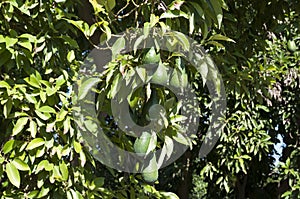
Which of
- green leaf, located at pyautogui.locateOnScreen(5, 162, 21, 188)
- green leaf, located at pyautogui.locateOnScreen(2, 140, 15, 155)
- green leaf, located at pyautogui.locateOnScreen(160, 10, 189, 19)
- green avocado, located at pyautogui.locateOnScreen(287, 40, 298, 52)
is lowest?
green leaf, located at pyautogui.locateOnScreen(5, 162, 21, 188)

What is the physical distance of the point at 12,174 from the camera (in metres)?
1.15

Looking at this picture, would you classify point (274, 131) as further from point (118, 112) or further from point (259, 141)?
point (118, 112)

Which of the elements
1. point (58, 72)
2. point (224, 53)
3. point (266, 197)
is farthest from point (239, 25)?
point (266, 197)

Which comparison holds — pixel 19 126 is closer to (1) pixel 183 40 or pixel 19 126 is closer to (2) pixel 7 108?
(2) pixel 7 108

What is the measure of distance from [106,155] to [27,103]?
24 centimetres

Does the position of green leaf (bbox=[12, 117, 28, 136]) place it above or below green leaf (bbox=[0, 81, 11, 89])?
below

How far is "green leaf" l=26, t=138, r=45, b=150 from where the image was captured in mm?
1175

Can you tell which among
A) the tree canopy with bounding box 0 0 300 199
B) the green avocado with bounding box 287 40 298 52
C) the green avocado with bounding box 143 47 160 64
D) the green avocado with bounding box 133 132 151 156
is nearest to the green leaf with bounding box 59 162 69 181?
the tree canopy with bounding box 0 0 300 199

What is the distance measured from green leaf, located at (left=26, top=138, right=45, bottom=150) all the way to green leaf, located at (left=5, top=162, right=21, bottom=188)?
6cm

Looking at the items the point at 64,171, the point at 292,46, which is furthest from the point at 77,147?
the point at 292,46

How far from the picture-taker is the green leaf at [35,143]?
117 cm

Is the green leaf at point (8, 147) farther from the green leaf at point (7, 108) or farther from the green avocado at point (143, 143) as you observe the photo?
the green avocado at point (143, 143)

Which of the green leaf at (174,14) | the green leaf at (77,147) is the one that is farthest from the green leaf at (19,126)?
the green leaf at (174,14)

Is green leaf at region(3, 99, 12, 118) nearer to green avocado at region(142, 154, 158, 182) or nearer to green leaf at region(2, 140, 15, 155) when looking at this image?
green leaf at region(2, 140, 15, 155)
